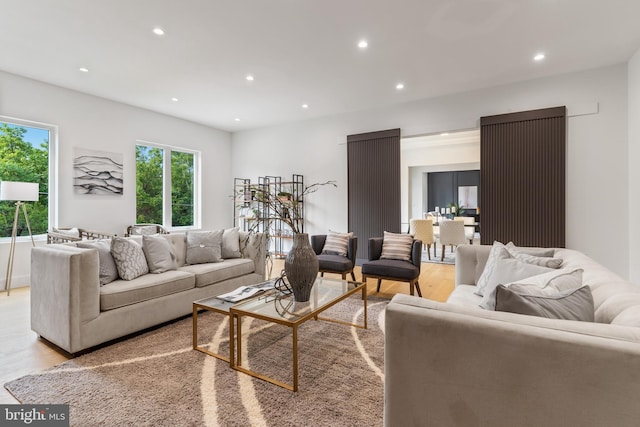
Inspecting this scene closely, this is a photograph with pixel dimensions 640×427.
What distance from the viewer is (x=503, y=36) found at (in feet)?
10.5

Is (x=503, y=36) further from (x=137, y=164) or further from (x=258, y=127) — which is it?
(x=137, y=164)

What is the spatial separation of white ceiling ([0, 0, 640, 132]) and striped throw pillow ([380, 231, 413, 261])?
220 centimetres

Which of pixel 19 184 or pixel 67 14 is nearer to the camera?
pixel 67 14

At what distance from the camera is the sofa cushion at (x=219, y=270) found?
312 cm

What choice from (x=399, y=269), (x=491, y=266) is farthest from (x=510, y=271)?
(x=399, y=269)

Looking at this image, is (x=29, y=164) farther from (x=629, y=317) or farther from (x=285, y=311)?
(x=629, y=317)

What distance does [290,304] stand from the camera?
227 centimetres

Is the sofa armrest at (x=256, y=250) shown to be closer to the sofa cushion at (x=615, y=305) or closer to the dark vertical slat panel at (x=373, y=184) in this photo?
the dark vertical slat panel at (x=373, y=184)

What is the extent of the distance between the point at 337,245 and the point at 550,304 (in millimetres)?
3194

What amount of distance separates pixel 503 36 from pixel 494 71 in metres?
0.93

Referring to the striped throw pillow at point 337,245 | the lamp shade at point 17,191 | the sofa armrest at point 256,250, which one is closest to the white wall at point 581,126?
the striped throw pillow at point 337,245

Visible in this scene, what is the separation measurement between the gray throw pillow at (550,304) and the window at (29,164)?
18.8ft

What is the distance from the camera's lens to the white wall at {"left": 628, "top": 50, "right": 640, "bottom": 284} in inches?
140

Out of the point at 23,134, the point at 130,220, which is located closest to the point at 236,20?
the point at 23,134
